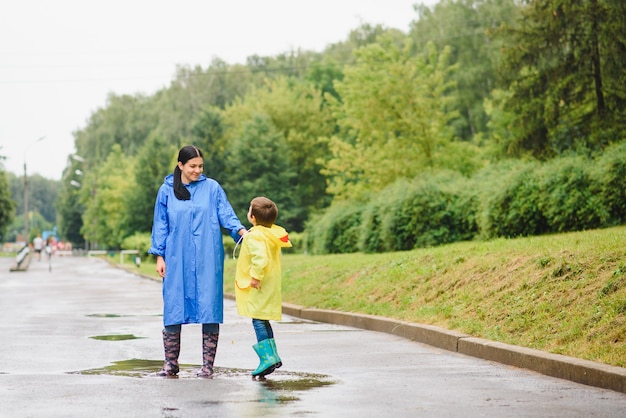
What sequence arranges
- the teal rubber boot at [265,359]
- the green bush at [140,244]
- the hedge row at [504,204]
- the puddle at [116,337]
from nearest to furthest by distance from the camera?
1. the teal rubber boot at [265,359]
2. the puddle at [116,337]
3. the hedge row at [504,204]
4. the green bush at [140,244]

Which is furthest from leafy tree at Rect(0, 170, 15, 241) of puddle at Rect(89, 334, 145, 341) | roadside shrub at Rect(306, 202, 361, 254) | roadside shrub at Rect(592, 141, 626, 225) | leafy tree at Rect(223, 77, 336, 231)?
puddle at Rect(89, 334, 145, 341)

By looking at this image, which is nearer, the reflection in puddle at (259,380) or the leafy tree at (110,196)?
the reflection in puddle at (259,380)

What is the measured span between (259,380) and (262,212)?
141 cm

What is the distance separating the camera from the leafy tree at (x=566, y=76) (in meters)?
29.5

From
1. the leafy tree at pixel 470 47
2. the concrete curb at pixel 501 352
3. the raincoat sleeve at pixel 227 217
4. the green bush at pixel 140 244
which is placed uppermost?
the leafy tree at pixel 470 47

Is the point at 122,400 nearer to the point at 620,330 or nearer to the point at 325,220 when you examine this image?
the point at 620,330

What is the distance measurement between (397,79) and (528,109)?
17.1m

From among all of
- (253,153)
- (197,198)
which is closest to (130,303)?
(197,198)

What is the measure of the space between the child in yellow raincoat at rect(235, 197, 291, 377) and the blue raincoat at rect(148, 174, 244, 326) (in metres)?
0.17

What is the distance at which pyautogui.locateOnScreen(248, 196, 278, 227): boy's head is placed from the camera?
356 inches

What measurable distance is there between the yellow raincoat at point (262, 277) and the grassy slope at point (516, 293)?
102 inches

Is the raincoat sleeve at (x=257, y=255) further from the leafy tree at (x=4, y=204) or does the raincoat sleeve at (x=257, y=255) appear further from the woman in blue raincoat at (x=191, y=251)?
the leafy tree at (x=4, y=204)

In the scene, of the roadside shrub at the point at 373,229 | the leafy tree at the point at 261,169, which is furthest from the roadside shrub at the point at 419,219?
the leafy tree at the point at 261,169

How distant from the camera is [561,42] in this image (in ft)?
101
